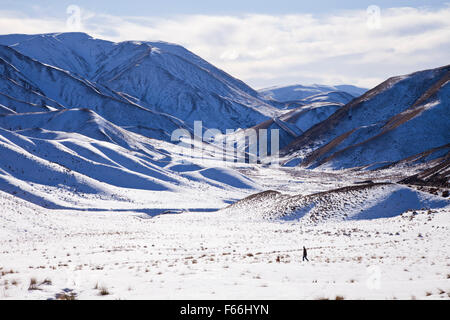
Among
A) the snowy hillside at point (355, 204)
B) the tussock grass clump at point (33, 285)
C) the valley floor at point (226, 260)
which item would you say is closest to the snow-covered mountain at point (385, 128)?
the snowy hillside at point (355, 204)

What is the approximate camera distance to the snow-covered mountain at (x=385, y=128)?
120m

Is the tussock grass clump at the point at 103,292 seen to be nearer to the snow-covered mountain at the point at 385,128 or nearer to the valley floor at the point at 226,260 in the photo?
the valley floor at the point at 226,260

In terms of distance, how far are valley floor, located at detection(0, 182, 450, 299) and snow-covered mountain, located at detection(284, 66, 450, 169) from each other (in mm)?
80641

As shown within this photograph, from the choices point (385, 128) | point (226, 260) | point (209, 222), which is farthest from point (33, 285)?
point (385, 128)

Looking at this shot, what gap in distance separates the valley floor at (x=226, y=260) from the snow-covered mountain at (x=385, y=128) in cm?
8064

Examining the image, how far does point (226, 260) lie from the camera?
1872cm

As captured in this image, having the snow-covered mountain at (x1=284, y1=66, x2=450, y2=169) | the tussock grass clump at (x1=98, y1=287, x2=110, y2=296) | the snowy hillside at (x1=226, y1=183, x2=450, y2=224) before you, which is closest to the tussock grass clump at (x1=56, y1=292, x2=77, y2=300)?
the tussock grass clump at (x1=98, y1=287, x2=110, y2=296)

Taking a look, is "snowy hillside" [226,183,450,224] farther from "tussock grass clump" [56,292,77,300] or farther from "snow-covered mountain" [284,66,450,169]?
"snow-covered mountain" [284,66,450,169]

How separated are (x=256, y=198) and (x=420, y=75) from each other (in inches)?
5425

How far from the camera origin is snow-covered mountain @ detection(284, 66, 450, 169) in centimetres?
11988

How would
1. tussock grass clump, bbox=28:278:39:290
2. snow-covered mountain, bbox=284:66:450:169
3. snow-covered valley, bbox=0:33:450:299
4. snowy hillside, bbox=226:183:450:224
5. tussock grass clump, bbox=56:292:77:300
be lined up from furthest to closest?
snow-covered mountain, bbox=284:66:450:169
snowy hillside, bbox=226:183:450:224
snow-covered valley, bbox=0:33:450:299
tussock grass clump, bbox=28:278:39:290
tussock grass clump, bbox=56:292:77:300

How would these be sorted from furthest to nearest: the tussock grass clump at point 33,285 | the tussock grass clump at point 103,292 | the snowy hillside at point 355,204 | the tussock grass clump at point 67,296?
the snowy hillside at point 355,204 → the tussock grass clump at point 33,285 → the tussock grass clump at point 103,292 → the tussock grass clump at point 67,296
